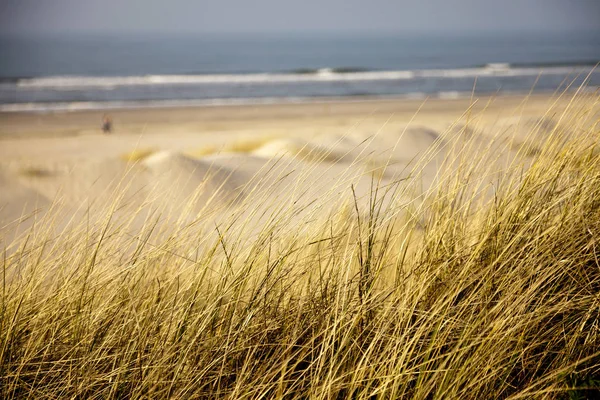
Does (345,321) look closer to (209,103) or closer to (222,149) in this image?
(222,149)

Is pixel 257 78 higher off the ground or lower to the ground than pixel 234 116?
higher

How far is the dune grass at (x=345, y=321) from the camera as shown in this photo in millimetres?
1475

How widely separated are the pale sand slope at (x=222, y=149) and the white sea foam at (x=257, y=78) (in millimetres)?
9603

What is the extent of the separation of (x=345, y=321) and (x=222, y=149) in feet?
3.30

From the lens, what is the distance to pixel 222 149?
231 cm

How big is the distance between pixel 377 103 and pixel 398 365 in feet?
63.4

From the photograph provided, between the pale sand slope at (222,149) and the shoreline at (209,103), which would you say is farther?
the shoreline at (209,103)

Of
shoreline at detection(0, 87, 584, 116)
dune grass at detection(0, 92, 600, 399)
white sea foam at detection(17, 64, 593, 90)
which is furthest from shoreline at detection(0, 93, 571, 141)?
dune grass at detection(0, 92, 600, 399)

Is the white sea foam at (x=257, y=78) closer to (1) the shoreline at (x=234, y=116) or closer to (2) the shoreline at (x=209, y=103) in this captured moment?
(2) the shoreline at (x=209, y=103)

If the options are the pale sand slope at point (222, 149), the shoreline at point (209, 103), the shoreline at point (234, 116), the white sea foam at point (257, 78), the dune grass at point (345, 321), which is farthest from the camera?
the white sea foam at point (257, 78)

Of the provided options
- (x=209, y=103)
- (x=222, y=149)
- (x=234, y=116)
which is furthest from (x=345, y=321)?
(x=209, y=103)

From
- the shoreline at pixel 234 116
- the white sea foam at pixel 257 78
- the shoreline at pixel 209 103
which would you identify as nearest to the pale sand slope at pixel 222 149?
the shoreline at pixel 234 116

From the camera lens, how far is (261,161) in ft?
22.6

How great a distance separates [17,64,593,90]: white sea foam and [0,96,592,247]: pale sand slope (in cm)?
960
